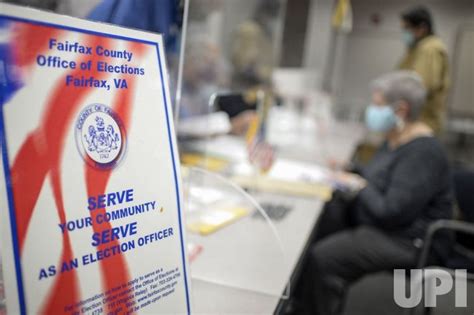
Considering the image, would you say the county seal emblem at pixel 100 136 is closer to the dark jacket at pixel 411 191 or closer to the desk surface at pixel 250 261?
the desk surface at pixel 250 261

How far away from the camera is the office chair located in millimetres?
1681

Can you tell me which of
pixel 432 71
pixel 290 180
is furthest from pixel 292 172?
pixel 432 71

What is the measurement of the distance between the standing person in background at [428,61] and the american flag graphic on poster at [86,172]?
270 cm

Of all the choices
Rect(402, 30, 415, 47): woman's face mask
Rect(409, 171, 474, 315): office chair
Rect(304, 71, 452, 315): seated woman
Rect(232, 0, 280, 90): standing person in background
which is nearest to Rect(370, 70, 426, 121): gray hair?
Rect(304, 71, 452, 315): seated woman

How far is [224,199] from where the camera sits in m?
1.62

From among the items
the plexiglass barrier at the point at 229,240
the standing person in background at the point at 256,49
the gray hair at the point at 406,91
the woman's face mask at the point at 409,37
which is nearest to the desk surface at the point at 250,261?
the plexiglass barrier at the point at 229,240

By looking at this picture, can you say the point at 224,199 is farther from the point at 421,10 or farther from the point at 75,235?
the point at 421,10

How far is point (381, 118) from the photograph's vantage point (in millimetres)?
1938

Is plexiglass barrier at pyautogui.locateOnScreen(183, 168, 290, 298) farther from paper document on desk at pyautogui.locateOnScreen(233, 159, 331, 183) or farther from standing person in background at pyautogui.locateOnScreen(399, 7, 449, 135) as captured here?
standing person in background at pyautogui.locateOnScreen(399, 7, 449, 135)

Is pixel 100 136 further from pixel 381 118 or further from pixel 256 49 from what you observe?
pixel 256 49

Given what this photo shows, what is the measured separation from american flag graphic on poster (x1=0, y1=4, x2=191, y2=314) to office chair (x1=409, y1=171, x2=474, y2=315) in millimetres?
1261

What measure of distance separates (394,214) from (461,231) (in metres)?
0.47

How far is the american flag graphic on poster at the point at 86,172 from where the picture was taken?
55 cm

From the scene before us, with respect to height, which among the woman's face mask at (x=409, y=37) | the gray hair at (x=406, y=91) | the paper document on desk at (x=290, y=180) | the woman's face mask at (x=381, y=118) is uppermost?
the woman's face mask at (x=409, y=37)
